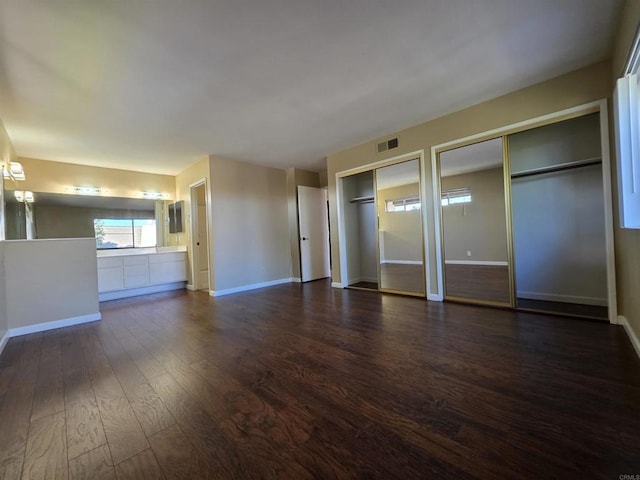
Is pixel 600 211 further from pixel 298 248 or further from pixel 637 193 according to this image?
pixel 298 248

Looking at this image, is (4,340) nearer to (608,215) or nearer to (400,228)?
(400,228)

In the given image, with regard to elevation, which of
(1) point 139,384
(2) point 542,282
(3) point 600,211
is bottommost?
(1) point 139,384

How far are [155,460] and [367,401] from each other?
1.07m

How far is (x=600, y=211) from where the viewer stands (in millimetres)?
2918

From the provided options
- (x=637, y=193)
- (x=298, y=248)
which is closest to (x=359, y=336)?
(x=637, y=193)

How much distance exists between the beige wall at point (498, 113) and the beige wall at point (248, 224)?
2061mm

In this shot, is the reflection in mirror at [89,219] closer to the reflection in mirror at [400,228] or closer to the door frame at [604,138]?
the reflection in mirror at [400,228]

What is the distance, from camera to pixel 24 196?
417 cm

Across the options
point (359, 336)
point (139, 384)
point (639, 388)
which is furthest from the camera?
point (359, 336)

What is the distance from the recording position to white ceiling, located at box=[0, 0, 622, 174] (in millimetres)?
1798

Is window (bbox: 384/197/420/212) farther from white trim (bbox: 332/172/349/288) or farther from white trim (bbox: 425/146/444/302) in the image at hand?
white trim (bbox: 332/172/349/288)

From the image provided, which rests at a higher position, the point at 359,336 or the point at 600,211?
the point at 600,211

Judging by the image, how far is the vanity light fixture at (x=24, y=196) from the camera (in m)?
3.86

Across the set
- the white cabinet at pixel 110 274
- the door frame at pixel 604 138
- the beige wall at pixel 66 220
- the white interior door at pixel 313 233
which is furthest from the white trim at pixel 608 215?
the beige wall at pixel 66 220
